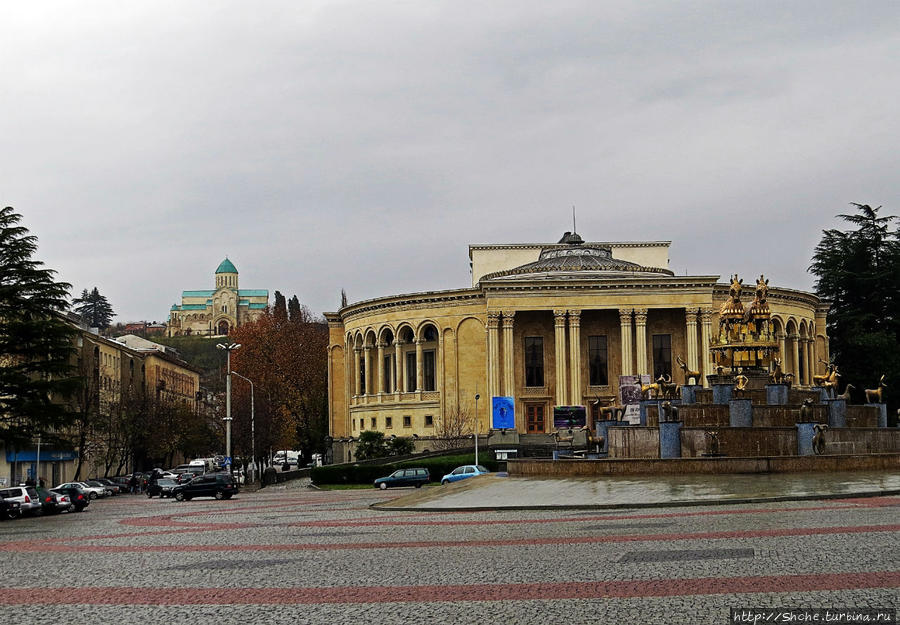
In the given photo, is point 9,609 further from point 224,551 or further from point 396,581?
point 224,551

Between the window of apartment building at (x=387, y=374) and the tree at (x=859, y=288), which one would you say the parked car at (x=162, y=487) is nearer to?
the window of apartment building at (x=387, y=374)

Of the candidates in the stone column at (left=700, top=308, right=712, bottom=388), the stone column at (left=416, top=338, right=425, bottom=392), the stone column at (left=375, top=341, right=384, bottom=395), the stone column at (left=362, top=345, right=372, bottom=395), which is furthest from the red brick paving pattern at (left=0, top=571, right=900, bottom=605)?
the stone column at (left=362, top=345, right=372, bottom=395)

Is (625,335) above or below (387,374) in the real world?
above

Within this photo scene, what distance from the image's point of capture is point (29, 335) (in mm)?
46094

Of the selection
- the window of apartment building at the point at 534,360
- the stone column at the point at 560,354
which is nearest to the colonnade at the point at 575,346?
the stone column at the point at 560,354

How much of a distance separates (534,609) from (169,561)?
351 inches

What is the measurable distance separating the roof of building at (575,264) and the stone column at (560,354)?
4062 mm

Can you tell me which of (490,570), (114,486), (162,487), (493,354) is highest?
(493,354)

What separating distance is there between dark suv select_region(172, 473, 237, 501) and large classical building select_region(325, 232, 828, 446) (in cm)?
2797

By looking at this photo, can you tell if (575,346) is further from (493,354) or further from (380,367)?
(380,367)

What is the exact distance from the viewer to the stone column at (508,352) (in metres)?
82.7

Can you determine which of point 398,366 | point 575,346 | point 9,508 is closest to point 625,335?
point 575,346

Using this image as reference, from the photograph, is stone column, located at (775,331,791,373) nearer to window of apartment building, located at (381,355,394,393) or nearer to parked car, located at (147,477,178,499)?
window of apartment building, located at (381,355,394,393)

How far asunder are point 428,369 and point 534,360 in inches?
338
